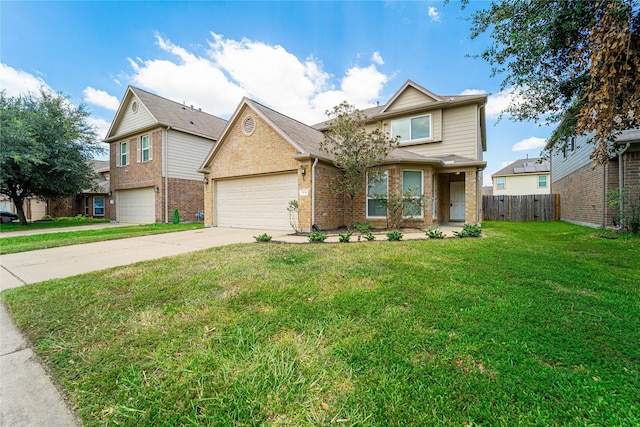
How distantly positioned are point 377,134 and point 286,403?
8592 millimetres

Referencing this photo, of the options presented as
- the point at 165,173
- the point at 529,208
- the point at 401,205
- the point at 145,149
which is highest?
the point at 145,149

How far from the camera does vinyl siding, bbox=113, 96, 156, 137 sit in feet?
51.8

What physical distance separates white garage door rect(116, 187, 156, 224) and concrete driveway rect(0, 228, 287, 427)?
9.73m

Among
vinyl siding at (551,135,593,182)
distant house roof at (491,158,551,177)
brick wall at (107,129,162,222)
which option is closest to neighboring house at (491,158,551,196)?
distant house roof at (491,158,551,177)

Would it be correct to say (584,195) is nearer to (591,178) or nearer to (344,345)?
(591,178)

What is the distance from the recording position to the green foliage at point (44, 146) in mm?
13438

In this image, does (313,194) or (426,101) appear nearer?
(313,194)

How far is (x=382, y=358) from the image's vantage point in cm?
206

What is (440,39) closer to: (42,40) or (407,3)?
(407,3)

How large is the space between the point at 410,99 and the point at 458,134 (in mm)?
2717

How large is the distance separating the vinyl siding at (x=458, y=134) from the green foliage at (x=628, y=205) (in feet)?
15.0

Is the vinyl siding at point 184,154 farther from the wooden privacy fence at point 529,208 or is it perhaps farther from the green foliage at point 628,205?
the wooden privacy fence at point 529,208

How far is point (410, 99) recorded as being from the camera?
12562mm

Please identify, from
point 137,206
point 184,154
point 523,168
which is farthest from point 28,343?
point 523,168
